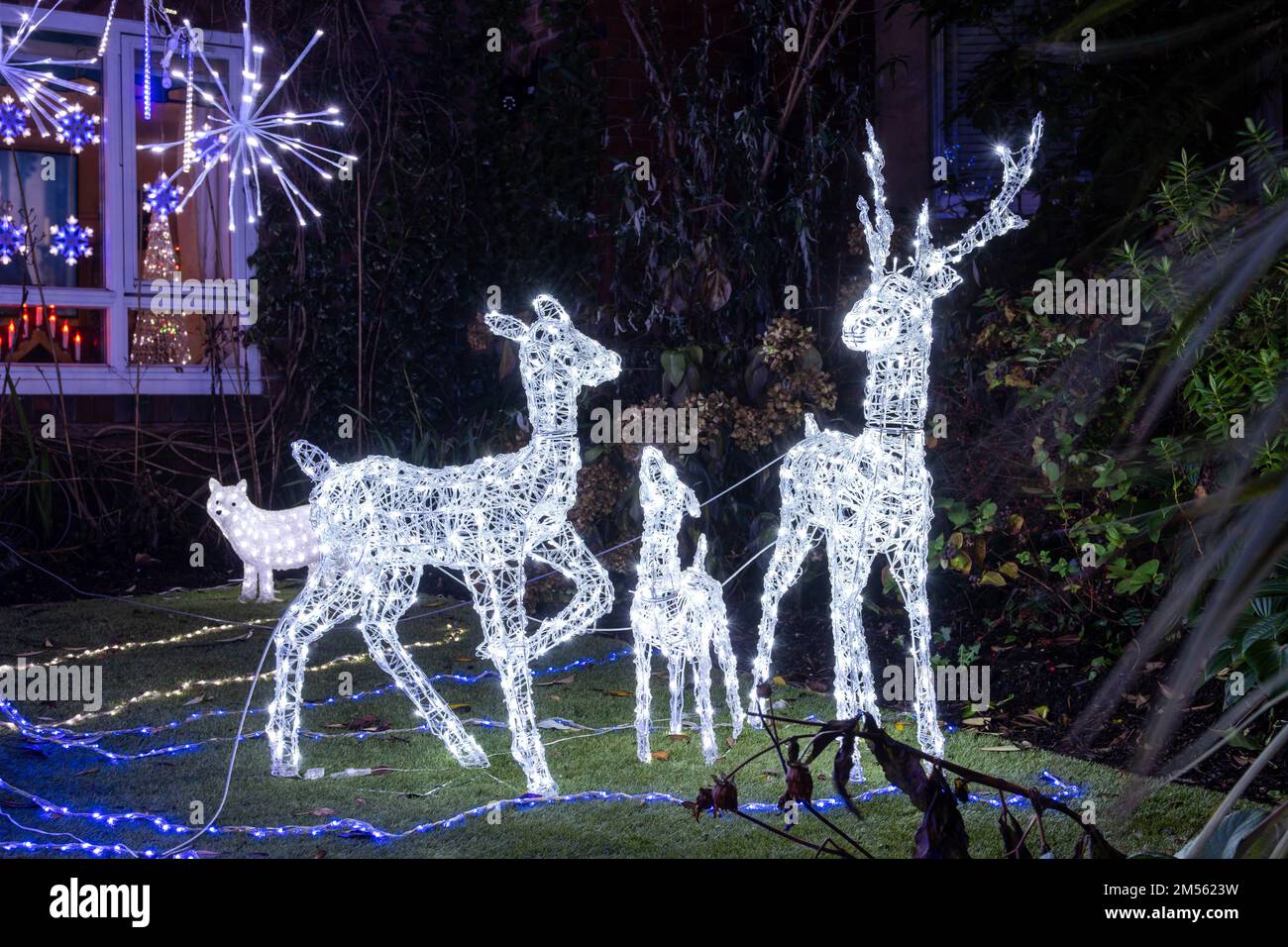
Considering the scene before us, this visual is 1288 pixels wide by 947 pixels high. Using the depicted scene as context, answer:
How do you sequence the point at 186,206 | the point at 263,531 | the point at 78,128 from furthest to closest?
the point at 186,206, the point at 78,128, the point at 263,531

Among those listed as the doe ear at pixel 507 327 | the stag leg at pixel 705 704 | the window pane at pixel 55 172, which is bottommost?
the stag leg at pixel 705 704

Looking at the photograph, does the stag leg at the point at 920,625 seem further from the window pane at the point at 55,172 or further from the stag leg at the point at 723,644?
the window pane at the point at 55,172

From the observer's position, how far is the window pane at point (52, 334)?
25.5 feet

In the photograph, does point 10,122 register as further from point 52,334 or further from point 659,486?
point 659,486

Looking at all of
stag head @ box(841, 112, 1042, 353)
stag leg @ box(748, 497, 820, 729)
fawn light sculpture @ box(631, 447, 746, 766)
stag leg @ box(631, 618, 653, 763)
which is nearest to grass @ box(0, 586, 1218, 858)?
stag leg @ box(631, 618, 653, 763)

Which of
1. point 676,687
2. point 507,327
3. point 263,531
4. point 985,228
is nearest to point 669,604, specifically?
point 676,687

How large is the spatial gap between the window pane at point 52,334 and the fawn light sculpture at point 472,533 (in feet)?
15.5

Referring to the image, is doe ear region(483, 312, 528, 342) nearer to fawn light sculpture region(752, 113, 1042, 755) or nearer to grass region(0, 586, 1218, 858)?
fawn light sculpture region(752, 113, 1042, 755)

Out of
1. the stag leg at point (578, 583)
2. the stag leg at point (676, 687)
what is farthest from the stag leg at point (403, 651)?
the stag leg at point (676, 687)

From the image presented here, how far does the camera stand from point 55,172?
8.55 meters

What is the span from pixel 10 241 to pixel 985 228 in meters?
6.32

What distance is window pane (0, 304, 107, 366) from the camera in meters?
7.78
